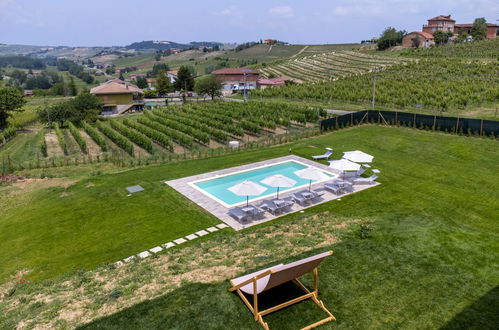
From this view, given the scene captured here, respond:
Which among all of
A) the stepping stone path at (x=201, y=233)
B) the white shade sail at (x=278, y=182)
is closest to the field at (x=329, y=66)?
the white shade sail at (x=278, y=182)

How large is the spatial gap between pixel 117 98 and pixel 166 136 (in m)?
36.8

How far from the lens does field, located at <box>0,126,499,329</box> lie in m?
7.44

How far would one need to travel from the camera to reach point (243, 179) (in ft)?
64.7

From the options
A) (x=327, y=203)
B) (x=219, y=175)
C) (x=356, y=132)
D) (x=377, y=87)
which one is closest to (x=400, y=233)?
(x=327, y=203)

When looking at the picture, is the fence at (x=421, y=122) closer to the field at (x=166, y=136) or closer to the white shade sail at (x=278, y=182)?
the field at (x=166, y=136)

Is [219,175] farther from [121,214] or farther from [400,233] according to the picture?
[400,233]

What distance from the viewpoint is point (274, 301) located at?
7.63 metres

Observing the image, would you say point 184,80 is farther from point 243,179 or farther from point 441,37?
point 441,37

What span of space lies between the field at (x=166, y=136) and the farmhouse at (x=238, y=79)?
136ft

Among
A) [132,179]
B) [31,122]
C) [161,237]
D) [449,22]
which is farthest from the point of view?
[449,22]

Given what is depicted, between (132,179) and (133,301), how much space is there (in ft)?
41.6

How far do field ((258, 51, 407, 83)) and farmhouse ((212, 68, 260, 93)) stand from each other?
872 cm

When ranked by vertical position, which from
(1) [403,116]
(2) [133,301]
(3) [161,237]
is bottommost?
(3) [161,237]

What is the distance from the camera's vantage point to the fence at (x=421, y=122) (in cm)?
2470
